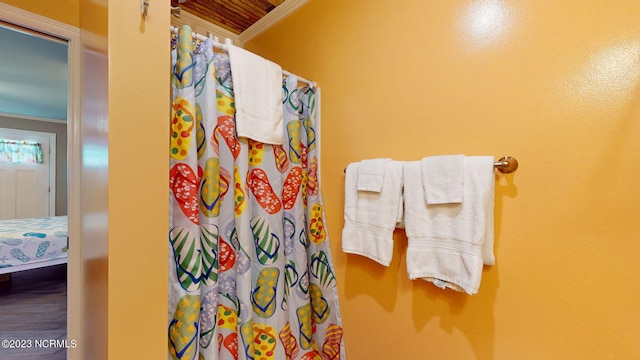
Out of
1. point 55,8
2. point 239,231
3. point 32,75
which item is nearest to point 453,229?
point 239,231

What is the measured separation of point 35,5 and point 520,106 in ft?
6.97

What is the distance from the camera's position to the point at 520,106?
0.84 meters

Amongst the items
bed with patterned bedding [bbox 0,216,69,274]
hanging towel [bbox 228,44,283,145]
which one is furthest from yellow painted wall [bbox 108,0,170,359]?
bed with patterned bedding [bbox 0,216,69,274]

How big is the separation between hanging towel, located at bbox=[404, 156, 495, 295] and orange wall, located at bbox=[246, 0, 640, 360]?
0.09 meters

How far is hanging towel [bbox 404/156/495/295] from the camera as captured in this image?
2.73 ft

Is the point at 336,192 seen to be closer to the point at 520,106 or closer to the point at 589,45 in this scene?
the point at 520,106

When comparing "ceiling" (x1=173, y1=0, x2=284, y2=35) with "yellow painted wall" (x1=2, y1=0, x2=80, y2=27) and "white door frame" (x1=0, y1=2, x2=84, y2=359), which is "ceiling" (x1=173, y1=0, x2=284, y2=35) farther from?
"white door frame" (x1=0, y1=2, x2=84, y2=359)

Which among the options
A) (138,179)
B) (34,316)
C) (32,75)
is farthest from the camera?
(32,75)

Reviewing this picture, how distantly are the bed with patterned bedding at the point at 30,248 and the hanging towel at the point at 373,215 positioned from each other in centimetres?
272

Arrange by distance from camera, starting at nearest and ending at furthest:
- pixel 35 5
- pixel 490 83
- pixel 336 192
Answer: pixel 490 83
pixel 35 5
pixel 336 192

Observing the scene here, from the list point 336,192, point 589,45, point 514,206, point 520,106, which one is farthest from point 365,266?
point 589,45

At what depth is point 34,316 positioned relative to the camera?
228 centimetres

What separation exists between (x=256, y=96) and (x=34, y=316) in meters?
2.98

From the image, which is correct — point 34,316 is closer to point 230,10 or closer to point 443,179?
point 230,10
